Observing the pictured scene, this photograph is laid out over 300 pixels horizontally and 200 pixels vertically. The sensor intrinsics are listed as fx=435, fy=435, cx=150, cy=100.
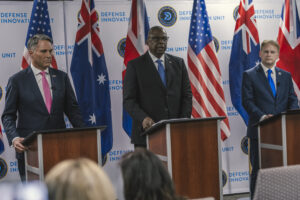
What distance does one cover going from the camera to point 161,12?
20.5 feet

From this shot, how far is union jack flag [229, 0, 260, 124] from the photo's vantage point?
613 cm

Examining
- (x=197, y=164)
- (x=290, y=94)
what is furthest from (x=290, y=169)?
(x=290, y=94)

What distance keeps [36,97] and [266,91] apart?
8.40 feet

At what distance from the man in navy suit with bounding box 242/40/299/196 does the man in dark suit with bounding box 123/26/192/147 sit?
0.86 metres

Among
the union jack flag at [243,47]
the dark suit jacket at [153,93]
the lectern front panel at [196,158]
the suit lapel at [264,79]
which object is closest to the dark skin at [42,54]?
the dark suit jacket at [153,93]

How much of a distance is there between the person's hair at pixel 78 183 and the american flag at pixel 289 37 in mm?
5362

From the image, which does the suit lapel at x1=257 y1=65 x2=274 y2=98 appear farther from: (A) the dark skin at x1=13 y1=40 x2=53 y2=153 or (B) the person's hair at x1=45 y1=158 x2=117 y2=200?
(B) the person's hair at x1=45 y1=158 x2=117 y2=200

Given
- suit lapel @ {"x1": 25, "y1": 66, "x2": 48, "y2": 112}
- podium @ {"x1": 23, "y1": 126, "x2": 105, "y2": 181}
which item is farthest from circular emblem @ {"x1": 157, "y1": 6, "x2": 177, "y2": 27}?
podium @ {"x1": 23, "y1": 126, "x2": 105, "y2": 181}

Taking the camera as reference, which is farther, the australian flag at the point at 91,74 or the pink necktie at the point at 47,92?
the australian flag at the point at 91,74

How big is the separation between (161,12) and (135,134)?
2.42 metres

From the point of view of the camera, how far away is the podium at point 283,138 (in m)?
4.33

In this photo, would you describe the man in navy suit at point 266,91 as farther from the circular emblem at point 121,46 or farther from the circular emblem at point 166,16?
the circular emblem at point 121,46

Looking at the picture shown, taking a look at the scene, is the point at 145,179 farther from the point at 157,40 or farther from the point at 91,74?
the point at 91,74

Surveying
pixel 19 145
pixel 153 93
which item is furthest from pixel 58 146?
pixel 153 93
